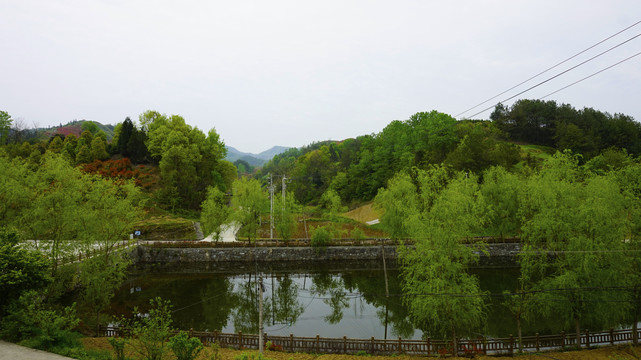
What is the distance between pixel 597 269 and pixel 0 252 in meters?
23.8

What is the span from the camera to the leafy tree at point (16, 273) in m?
12.2

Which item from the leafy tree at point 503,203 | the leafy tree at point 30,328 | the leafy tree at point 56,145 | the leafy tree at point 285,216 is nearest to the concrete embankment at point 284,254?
the leafy tree at point 285,216

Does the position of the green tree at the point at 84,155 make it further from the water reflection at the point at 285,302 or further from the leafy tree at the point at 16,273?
the leafy tree at the point at 16,273

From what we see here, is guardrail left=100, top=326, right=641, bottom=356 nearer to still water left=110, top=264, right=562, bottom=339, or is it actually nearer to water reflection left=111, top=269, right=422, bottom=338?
still water left=110, top=264, right=562, bottom=339

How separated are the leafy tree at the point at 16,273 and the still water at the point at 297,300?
26.7 feet

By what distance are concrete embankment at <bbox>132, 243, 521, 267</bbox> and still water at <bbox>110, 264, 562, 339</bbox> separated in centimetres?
136

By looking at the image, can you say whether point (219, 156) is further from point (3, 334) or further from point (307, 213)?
point (3, 334)

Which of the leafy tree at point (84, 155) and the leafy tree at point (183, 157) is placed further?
the leafy tree at point (84, 155)

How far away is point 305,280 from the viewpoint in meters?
29.2

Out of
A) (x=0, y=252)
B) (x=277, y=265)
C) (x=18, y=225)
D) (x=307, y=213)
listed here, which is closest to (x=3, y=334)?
(x=0, y=252)

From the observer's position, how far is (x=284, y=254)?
3428 centimetres

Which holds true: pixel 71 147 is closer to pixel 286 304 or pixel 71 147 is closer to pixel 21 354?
pixel 286 304

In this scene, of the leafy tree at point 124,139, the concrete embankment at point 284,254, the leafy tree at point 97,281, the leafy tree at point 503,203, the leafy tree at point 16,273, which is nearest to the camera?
the leafy tree at point 16,273

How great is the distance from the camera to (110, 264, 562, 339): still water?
757 inches
